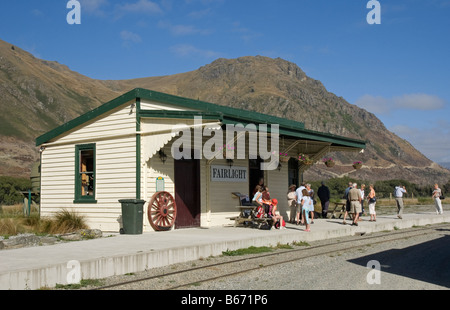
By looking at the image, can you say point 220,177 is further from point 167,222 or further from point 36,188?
point 36,188

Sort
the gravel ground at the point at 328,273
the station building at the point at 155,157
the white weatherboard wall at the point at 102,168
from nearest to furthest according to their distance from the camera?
the gravel ground at the point at 328,273 < the station building at the point at 155,157 < the white weatherboard wall at the point at 102,168

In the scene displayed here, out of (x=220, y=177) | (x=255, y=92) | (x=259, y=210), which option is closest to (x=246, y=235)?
(x=259, y=210)

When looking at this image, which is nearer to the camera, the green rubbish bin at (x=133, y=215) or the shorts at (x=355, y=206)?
the green rubbish bin at (x=133, y=215)

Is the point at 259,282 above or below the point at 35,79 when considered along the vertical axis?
below

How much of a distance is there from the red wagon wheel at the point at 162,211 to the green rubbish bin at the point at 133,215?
0.49m

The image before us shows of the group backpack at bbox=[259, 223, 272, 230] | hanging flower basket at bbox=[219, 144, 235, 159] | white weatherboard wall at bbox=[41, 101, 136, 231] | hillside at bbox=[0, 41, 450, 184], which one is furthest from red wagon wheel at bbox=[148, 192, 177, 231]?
hillside at bbox=[0, 41, 450, 184]

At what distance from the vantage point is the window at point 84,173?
17.0 metres

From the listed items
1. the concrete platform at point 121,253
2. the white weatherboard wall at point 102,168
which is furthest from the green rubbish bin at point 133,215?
the white weatherboard wall at point 102,168

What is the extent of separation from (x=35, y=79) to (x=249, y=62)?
294 feet

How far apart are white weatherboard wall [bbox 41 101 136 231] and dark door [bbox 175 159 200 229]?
167 cm

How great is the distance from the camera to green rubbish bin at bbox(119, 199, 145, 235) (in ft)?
47.6

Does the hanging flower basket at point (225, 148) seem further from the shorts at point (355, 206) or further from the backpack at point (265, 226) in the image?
the shorts at point (355, 206)

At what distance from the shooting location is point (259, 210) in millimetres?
16562

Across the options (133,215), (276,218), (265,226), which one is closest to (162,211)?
(133,215)
